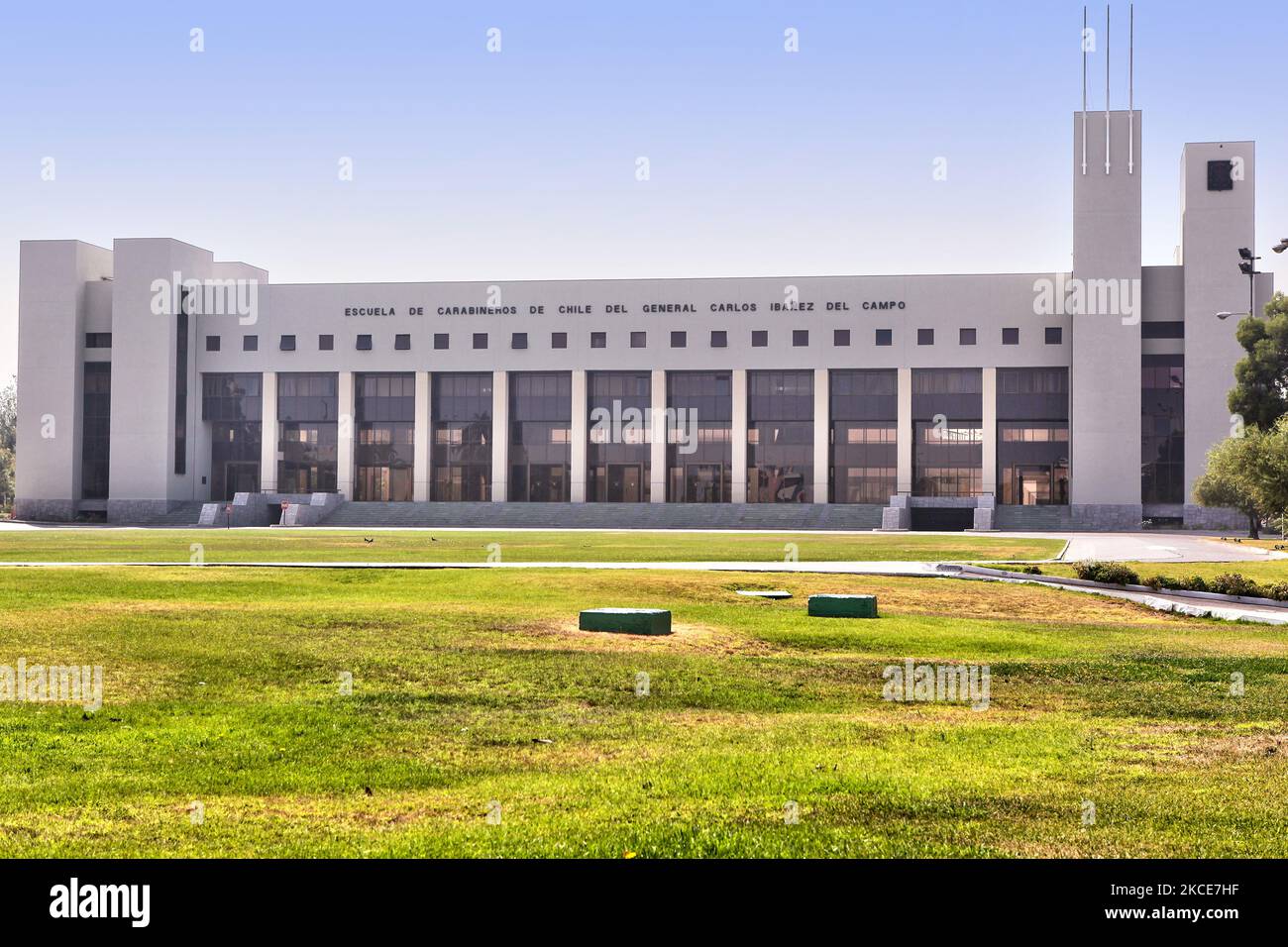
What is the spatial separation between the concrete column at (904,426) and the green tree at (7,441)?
8288cm

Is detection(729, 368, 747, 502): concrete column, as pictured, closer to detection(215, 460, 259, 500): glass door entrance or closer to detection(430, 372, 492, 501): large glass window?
detection(430, 372, 492, 501): large glass window

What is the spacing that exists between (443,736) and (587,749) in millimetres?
1639

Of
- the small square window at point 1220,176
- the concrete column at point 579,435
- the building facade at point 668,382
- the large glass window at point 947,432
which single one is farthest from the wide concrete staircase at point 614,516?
the small square window at point 1220,176

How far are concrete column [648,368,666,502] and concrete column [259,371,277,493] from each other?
3208 centimetres

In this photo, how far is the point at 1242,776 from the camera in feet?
36.2

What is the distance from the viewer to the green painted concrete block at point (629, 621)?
2164cm

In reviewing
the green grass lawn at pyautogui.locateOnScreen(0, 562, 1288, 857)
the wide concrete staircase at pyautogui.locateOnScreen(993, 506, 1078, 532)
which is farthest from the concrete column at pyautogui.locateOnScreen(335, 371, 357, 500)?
the green grass lawn at pyautogui.locateOnScreen(0, 562, 1288, 857)

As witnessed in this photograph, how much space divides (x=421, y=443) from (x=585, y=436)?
543 inches

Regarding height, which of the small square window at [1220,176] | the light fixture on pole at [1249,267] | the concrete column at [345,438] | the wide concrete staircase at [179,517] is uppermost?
the small square window at [1220,176]

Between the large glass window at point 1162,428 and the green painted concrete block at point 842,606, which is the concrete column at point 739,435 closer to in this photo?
the large glass window at point 1162,428

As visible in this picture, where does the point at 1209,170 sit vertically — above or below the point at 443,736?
above
